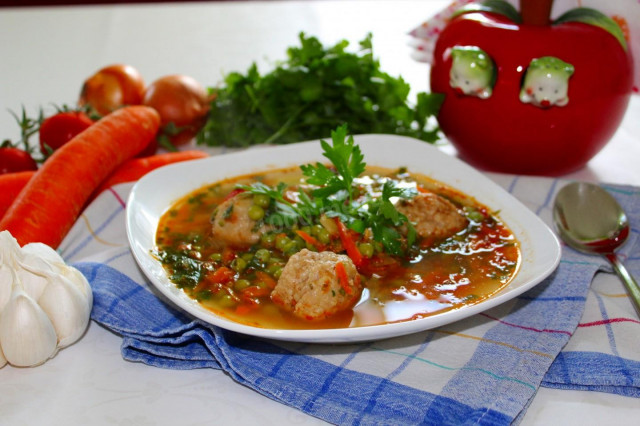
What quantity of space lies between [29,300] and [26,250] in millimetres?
236

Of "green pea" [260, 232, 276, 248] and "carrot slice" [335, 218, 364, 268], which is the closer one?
"carrot slice" [335, 218, 364, 268]

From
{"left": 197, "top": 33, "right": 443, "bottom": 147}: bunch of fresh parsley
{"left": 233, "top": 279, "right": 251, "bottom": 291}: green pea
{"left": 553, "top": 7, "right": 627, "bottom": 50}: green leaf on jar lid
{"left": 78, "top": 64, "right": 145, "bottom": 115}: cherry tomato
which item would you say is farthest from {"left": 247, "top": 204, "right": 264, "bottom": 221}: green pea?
{"left": 553, "top": 7, "right": 627, "bottom": 50}: green leaf on jar lid

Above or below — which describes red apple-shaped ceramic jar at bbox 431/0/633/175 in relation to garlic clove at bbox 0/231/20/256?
above

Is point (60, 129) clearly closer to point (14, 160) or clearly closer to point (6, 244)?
point (14, 160)

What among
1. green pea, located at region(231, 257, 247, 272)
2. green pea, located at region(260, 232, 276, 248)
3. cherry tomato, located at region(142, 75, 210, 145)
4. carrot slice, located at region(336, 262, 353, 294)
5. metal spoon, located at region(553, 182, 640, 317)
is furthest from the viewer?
cherry tomato, located at region(142, 75, 210, 145)

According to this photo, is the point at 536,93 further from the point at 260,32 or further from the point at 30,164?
the point at 260,32

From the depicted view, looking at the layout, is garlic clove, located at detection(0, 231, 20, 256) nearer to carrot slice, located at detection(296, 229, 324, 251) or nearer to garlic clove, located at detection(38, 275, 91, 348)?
garlic clove, located at detection(38, 275, 91, 348)

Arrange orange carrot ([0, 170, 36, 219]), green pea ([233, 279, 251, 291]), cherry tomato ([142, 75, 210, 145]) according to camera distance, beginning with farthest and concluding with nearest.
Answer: cherry tomato ([142, 75, 210, 145]), orange carrot ([0, 170, 36, 219]), green pea ([233, 279, 251, 291])

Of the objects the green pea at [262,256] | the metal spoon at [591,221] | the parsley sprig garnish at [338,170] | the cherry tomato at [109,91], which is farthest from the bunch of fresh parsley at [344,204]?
the cherry tomato at [109,91]

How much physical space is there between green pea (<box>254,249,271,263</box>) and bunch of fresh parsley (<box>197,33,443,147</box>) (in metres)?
1.23

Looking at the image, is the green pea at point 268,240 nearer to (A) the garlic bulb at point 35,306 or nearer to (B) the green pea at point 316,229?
(B) the green pea at point 316,229

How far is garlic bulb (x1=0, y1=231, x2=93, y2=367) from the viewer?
2152mm

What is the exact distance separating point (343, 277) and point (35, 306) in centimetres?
96

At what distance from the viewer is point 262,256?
257 cm
